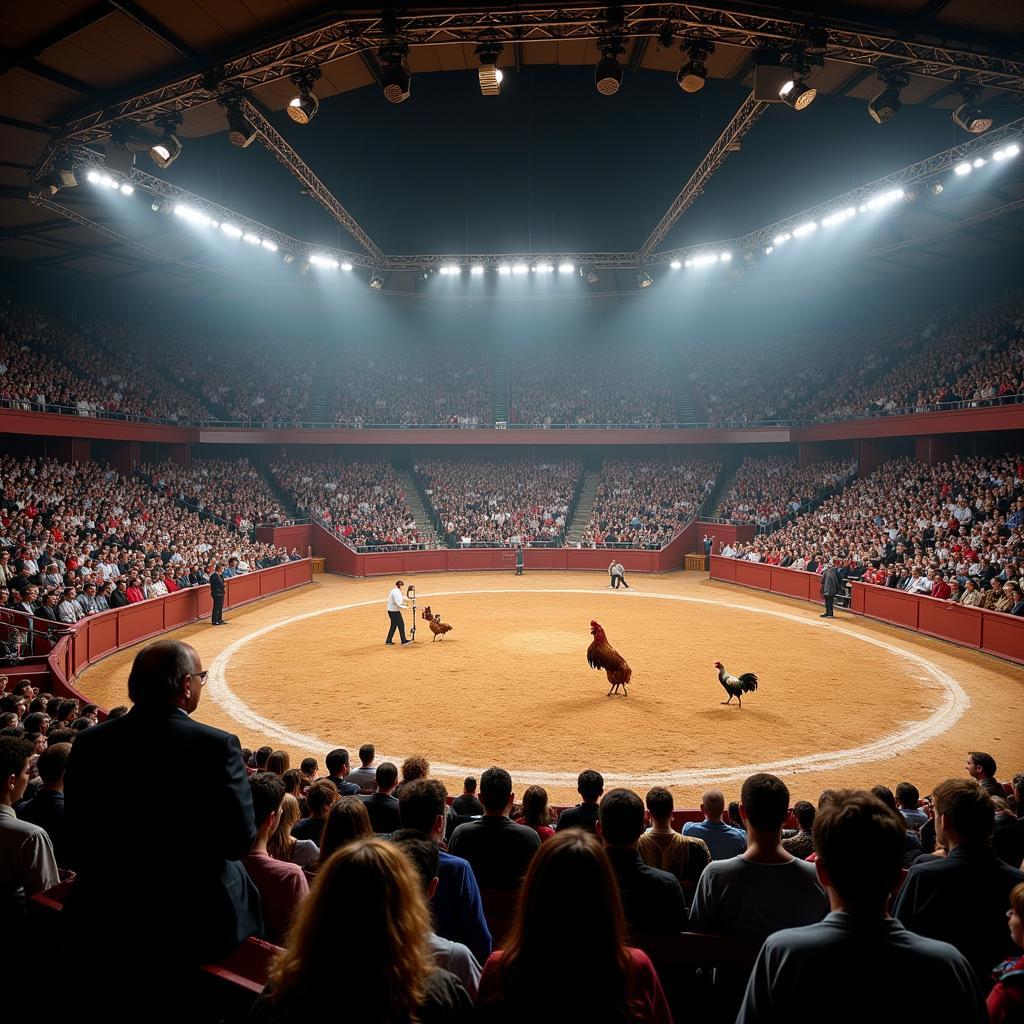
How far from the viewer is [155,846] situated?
7.80 feet

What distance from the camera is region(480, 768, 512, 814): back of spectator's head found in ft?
15.6

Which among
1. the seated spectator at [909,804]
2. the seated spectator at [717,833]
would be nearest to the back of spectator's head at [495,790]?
the seated spectator at [717,833]

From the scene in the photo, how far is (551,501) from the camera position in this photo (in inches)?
1496

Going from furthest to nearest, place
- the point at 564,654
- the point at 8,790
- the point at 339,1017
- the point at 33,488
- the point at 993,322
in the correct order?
the point at 993,322 → the point at 33,488 → the point at 564,654 → the point at 8,790 → the point at 339,1017

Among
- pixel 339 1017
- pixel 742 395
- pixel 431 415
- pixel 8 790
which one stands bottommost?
pixel 8 790

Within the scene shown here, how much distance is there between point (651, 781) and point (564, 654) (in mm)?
7413

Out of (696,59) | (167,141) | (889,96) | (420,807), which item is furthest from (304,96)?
(420,807)

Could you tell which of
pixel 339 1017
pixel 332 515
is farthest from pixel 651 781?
pixel 332 515

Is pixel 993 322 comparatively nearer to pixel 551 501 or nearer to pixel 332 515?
pixel 551 501

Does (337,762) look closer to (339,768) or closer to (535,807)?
(339,768)

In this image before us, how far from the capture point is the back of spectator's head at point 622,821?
345 centimetres

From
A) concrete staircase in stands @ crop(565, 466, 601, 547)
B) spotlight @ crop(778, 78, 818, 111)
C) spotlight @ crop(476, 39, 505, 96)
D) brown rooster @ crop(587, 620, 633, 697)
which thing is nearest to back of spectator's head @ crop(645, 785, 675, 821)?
brown rooster @ crop(587, 620, 633, 697)

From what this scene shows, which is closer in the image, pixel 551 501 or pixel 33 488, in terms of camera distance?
pixel 33 488

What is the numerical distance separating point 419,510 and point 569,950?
36.1m
